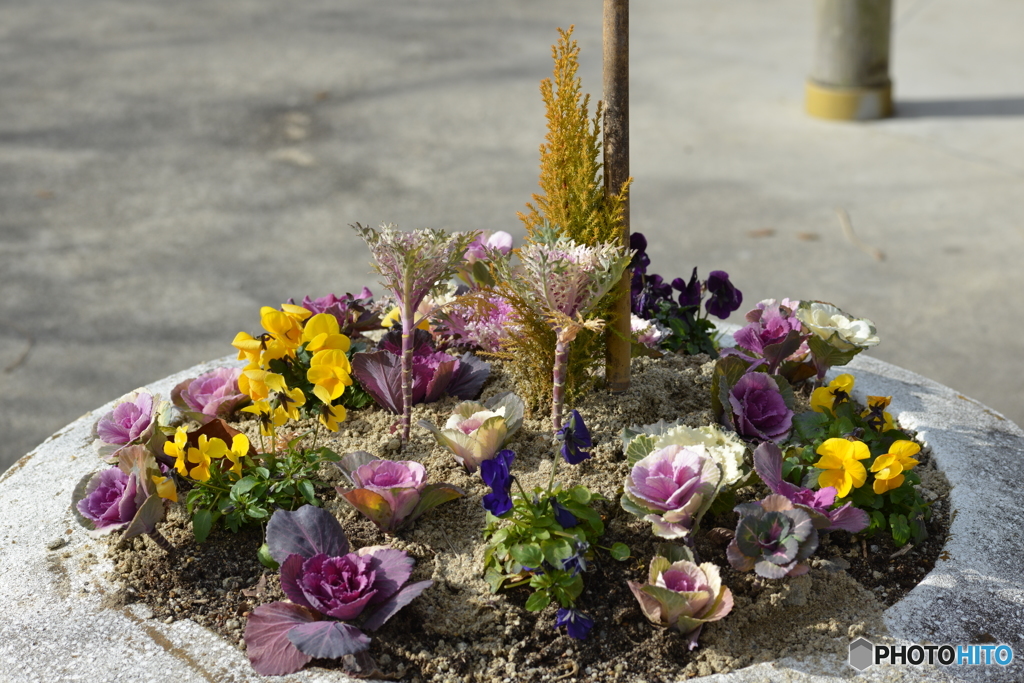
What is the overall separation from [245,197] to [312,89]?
→ 1560 mm

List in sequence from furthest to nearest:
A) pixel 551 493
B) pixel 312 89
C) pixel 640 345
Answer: pixel 312 89
pixel 640 345
pixel 551 493

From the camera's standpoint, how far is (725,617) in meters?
1.54

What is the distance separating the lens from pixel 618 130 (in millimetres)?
1789

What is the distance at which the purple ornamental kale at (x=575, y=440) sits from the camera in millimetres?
1624

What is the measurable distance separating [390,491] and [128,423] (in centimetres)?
59

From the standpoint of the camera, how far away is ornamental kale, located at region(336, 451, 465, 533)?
5.29 feet

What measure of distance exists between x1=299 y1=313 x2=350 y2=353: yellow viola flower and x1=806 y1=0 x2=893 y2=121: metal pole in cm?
453

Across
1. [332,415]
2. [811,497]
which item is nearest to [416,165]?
[332,415]

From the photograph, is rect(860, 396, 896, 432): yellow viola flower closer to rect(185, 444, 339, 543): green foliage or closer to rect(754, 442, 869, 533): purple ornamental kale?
rect(754, 442, 869, 533): purple ornamental kale

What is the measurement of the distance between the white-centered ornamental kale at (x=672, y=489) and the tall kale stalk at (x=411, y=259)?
48 cm

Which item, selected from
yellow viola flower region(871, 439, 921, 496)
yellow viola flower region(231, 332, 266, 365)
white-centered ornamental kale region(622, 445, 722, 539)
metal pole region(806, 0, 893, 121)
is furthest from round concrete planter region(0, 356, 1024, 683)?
metal pole region(806, 0, 893, 121)

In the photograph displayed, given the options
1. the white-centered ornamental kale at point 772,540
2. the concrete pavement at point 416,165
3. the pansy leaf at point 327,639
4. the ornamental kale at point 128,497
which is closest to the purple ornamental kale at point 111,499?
the ornamental kale at point 128,497

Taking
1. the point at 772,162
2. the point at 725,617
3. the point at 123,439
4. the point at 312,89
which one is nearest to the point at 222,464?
the point at 123,439

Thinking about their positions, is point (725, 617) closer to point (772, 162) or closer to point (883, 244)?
point (883, 244)
